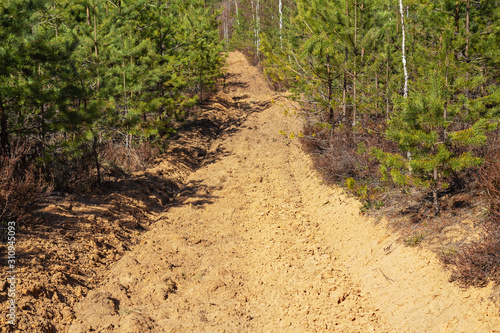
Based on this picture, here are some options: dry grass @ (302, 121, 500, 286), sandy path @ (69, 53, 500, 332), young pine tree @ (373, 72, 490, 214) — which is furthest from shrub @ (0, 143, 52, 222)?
dry grass @ (302, 121, 500, 286)

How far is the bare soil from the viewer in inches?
184

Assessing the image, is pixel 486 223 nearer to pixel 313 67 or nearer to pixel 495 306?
pixel 495 306

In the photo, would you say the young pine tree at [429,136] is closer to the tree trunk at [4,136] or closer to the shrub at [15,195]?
the shrub at [15,195]

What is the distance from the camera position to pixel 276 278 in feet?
19.8

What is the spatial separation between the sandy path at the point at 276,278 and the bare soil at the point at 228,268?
2cm

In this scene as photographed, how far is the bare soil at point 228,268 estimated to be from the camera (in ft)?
15.3

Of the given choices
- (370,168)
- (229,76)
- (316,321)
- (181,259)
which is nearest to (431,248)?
(316,321)

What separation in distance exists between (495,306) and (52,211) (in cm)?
694

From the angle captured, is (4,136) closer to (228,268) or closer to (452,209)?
(228,268)

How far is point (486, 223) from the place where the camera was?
4797mm

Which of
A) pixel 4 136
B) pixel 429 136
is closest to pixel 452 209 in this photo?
pixel 429 136

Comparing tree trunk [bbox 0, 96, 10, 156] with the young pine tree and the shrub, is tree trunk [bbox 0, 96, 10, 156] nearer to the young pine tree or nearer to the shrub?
the shrub

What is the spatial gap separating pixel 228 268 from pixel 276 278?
87cm

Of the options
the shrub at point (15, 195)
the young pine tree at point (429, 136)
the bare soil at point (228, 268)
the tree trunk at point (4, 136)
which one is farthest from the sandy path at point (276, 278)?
the tree trunk at point (4, 136)
